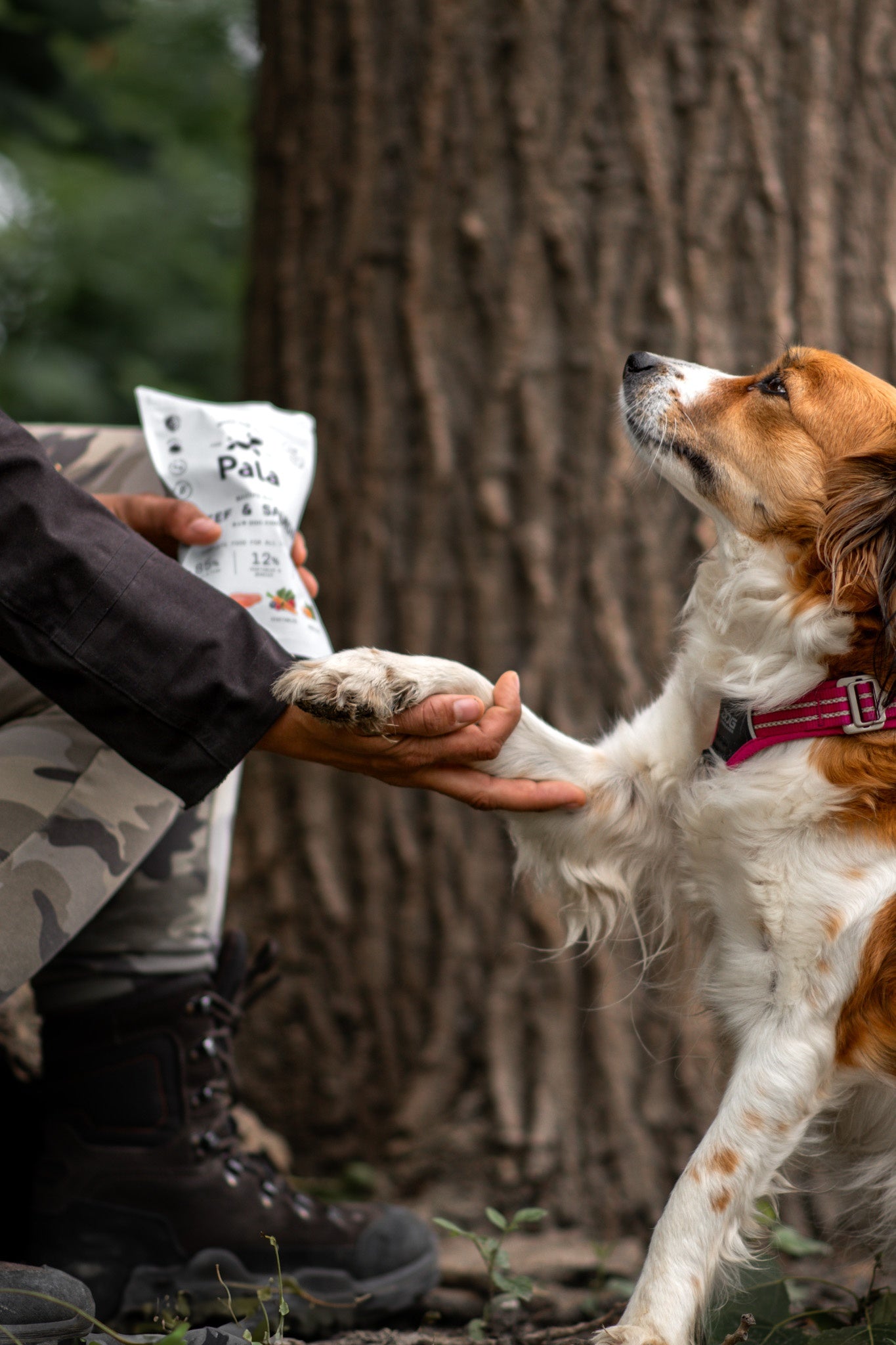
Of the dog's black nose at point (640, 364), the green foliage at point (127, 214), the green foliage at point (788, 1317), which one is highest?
the green foliage at point (127, 214)

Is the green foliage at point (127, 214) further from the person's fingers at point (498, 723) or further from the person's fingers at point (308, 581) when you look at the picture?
the person's fingers at point (498, 723)

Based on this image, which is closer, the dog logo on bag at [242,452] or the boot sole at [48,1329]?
the boot sole at [48,1329]

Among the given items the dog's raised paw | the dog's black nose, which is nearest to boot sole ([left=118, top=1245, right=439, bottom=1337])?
the dog's raised paw

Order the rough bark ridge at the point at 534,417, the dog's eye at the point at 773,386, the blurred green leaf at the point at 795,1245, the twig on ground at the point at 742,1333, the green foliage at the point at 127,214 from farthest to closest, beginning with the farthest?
the green foliage at the point at 127,214, the rough bark ridge at the point at 534,417, the blurred green leaf at the point at 795,1245, the dog's eye at the point at 773,386, the twig on ground at the point at 742,1333

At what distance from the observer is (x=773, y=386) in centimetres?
208

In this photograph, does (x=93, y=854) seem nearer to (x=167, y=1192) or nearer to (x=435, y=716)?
(x=435, y=716)

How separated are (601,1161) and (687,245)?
210 centimetres

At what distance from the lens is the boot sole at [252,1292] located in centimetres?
198

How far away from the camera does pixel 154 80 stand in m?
7.56

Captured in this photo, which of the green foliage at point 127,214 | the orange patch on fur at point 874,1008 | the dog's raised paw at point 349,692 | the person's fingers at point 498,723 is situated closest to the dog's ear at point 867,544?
the orange patch on fur at point 874,1008

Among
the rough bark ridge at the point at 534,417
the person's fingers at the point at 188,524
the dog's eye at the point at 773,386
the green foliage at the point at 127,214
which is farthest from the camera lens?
the green foliage at the point at 127,214

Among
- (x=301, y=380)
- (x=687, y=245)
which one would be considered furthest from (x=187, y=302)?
(x=687, y=245)

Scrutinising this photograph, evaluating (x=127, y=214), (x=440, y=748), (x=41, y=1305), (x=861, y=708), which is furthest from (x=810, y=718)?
(x=127, y=214)

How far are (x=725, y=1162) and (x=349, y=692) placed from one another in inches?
33.0
